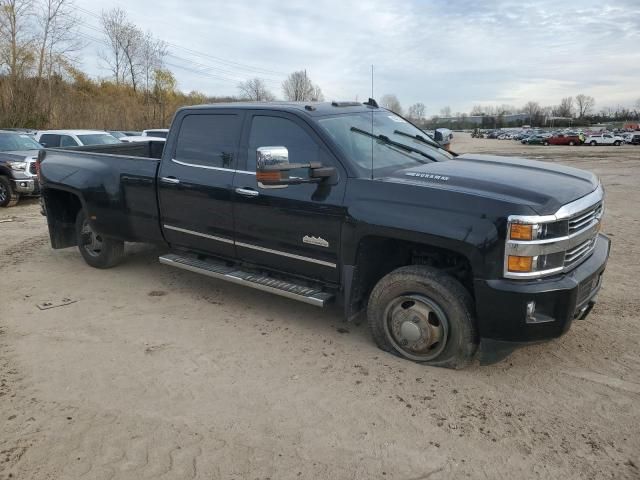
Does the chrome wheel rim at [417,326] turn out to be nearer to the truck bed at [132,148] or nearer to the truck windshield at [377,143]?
the truck windshield at [377,143]

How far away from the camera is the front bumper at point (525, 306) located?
326cm

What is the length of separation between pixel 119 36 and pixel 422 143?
5757 cm

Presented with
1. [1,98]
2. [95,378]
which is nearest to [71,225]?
[95,378]

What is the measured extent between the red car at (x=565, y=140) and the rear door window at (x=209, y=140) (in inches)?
2384

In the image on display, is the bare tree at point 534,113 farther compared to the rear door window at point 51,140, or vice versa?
the bare tree at point 534,113

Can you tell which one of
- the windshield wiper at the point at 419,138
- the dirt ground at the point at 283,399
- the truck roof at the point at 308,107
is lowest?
the dirt ground at the point at 283,399

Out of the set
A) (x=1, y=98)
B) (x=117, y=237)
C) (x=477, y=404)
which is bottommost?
(x=477, y=404)

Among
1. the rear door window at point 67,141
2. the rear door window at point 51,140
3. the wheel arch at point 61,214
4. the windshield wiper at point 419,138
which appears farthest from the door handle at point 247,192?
the rear door window at point 51,140

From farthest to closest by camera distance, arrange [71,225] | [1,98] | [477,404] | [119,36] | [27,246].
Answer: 1. [119,36]
2. [1,98]
3. [27,246]
4. [71,225]
5. [477,404]

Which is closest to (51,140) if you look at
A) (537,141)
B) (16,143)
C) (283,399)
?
(16,143)

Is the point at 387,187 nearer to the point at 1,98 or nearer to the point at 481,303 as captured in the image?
the point at 481,303

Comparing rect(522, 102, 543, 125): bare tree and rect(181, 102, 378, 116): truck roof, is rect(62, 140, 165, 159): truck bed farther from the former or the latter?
rect(522, 102, 543, 125): bare tree

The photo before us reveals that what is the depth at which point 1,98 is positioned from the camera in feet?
95.3

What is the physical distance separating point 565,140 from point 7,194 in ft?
194
